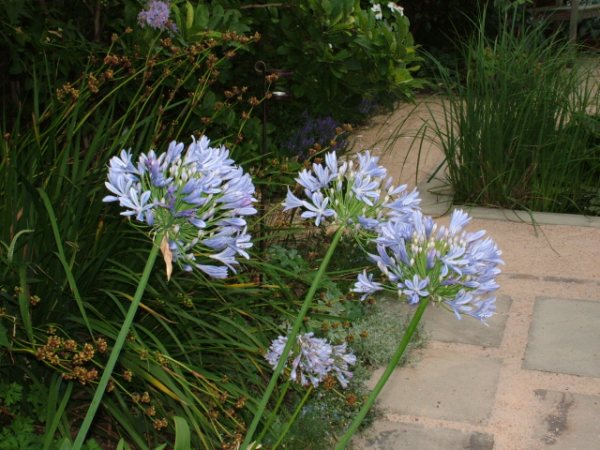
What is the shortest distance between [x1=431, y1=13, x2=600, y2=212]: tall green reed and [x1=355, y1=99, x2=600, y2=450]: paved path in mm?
697

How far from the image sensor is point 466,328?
4371 mm

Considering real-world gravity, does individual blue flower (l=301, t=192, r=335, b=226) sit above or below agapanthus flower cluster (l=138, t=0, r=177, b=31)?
above

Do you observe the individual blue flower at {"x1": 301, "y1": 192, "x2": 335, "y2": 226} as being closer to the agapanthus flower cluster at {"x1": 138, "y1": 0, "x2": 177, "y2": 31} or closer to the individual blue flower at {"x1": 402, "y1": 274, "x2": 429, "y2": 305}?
the individual blue flower at {"x1": 402, "y1": 274, "x2": 429, "y2": 305}

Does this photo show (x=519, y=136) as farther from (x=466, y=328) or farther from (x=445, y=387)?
(x=445, y=387)

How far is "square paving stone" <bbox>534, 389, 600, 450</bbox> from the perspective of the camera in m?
3.35

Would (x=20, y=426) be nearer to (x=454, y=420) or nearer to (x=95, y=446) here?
(x=95, y=446)

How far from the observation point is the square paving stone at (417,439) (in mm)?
3344

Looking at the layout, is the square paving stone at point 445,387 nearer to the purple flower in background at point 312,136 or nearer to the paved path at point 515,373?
the paved path at point 515,373

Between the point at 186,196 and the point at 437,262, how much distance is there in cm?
43

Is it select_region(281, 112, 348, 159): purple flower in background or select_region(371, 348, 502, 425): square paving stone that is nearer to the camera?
select_region(371, 348, 502, 425): square paving stone

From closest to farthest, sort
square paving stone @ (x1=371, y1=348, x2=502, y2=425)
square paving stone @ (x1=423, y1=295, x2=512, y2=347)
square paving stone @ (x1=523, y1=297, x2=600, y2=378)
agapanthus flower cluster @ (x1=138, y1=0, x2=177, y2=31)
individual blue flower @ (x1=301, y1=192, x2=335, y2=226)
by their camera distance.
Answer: individual blue flower @ (x1=301, y1=192, x2=335, y2=226), square paving stone @ (x1=371, y1=348, x2=502, y2=425), square paving stone @ (x1=523, y1=297, x2=600, y2=378), agapanthus flower cluster @ (x1=138, y1=0, x2=177, y2=31), square paving stone @ (x1=423, y1=295, x2=512, y2=347)

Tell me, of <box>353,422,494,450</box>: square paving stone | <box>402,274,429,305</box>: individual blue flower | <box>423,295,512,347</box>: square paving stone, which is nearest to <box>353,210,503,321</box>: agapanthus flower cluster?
<box>402,274,429,305</box>: individual blue flower

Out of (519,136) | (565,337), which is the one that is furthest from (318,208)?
(519,136)

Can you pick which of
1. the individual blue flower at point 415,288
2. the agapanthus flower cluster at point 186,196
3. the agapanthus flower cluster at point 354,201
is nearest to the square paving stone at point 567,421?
the agapanthus flower cluster at point 354,201
